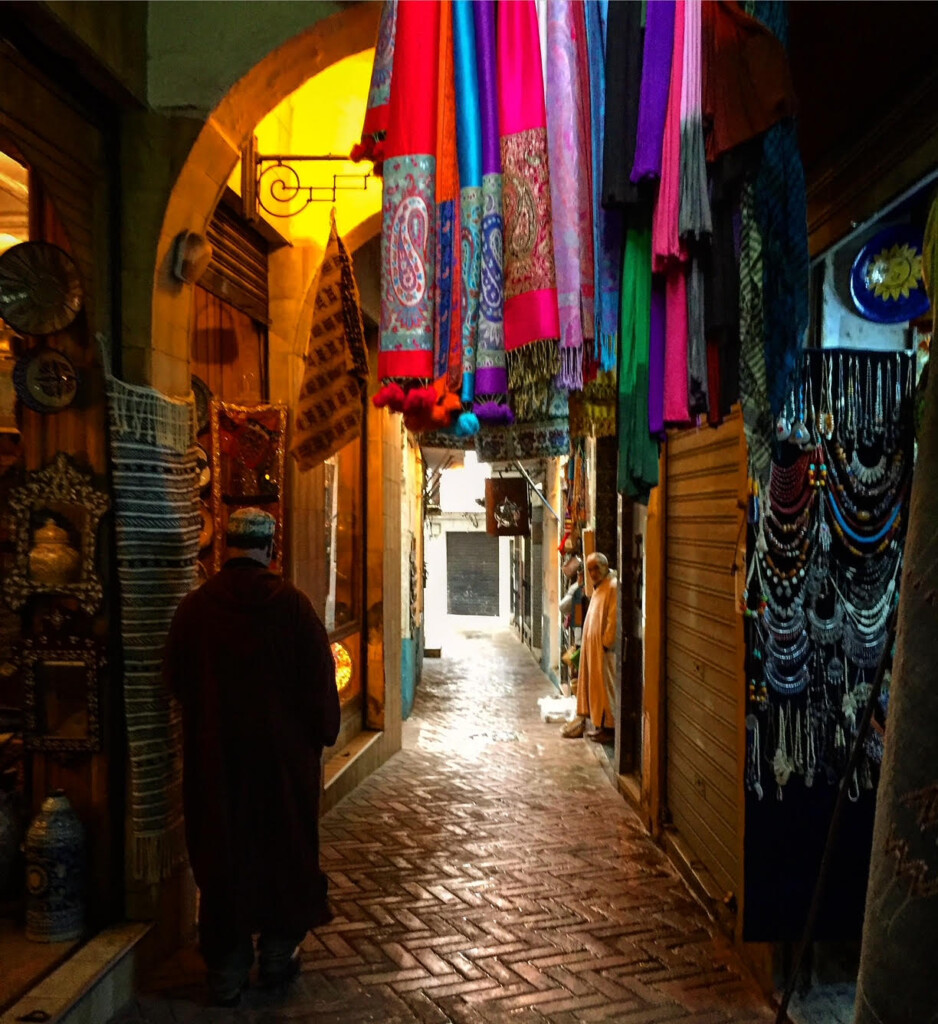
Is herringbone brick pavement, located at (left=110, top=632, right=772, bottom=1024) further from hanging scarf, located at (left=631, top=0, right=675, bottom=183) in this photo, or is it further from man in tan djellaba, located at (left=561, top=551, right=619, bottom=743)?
hanging scarf, located at (left=631, top=0, right=675, bottom=183)

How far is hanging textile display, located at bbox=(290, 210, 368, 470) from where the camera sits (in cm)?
505

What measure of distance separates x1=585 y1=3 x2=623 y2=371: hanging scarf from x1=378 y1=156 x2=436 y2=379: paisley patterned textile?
1.52ft

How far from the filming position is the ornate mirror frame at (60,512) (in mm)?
3604

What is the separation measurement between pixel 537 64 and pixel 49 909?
146 inches

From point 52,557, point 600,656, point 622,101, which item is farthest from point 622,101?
point 600,656

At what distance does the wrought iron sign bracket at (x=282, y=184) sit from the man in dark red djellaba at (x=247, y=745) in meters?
2.79

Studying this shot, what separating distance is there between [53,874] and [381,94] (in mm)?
3309

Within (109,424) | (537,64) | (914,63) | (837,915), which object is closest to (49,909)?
(109,424)

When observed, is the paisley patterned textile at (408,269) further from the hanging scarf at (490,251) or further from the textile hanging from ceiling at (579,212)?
the hanging scarf at (490,251)

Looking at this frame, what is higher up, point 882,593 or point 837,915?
point 882,593

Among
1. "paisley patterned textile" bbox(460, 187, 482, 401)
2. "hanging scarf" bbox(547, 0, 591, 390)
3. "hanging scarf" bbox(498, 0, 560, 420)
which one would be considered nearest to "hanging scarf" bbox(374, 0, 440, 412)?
"paisley patterned textile" bbox(460, 187, 482, 401)

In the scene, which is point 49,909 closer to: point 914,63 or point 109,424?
point 109,424

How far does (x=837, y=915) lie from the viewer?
12.0 ft

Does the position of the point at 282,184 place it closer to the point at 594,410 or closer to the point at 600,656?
the point at 594,410
